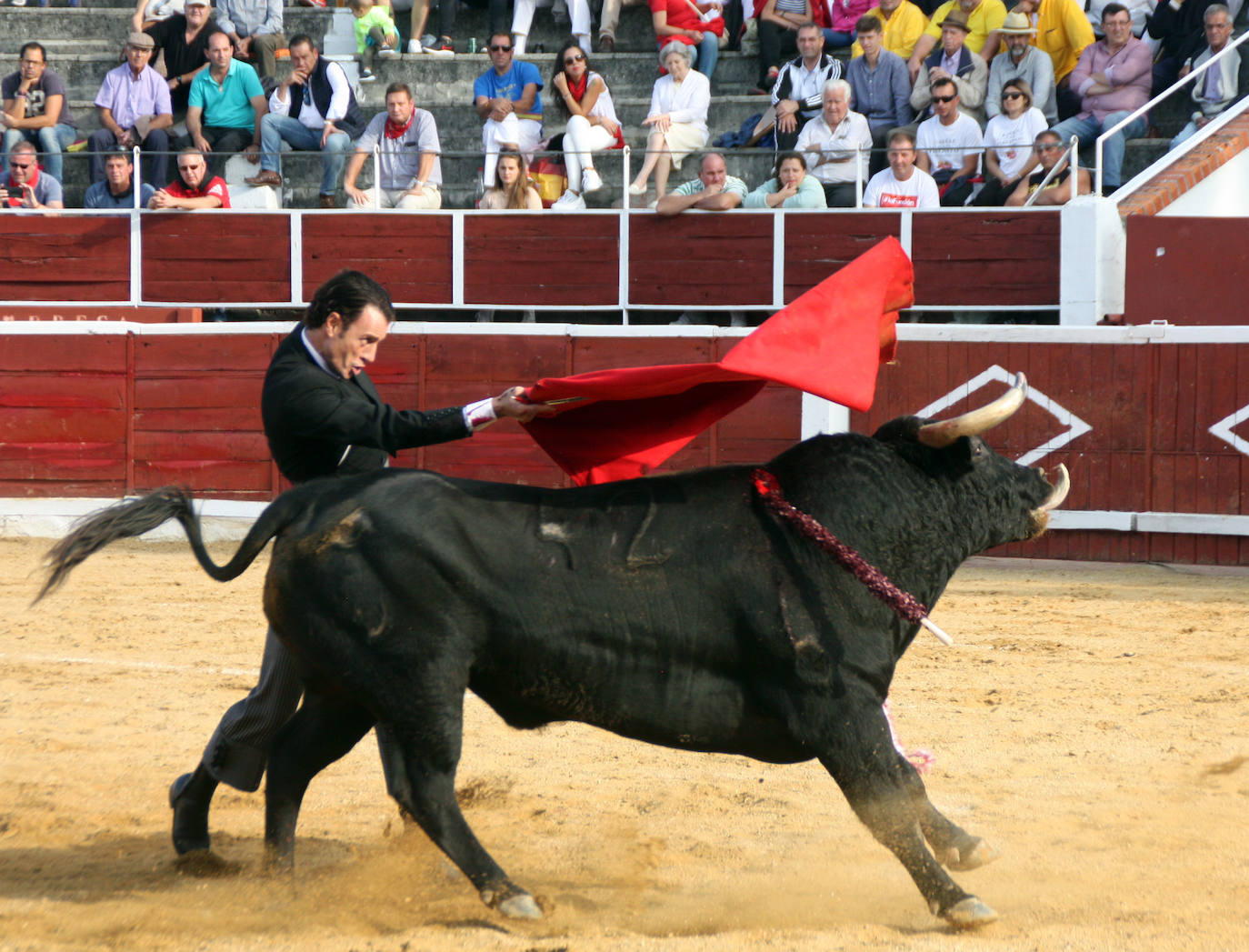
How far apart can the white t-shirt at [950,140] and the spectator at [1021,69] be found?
321 mm

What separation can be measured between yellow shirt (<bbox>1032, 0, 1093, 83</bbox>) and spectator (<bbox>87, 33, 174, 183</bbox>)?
6740 millimetres

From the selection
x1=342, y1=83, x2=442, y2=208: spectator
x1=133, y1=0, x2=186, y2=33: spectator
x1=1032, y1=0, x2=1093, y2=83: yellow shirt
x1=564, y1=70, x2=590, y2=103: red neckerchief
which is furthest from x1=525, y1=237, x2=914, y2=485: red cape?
x1=133, y1=0, x2=186, y2=33: spectator

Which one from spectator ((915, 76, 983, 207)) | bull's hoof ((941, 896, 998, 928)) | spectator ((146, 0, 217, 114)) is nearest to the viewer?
bull's hoof ((941, 896, 998, 928))

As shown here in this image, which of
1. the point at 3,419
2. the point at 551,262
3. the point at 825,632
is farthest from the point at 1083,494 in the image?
the point at 3,419

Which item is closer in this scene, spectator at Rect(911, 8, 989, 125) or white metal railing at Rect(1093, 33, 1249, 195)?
white metal railing at Rect(1093, 33, 1249, 195)

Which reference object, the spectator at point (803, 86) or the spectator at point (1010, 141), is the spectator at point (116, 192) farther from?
the spectator at point (1010, 141)

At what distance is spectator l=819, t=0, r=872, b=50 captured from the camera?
10.9 meters

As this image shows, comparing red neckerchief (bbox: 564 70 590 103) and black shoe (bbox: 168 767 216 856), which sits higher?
red neckerchief (bbox: 564 70 590 103)

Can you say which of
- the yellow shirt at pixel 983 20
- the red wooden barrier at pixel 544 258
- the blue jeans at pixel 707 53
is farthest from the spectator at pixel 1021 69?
the red wooden barrier at pixel 544 258

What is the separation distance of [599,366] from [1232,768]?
5.58 metres

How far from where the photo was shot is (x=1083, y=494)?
8469mm

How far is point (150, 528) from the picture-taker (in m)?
2.92

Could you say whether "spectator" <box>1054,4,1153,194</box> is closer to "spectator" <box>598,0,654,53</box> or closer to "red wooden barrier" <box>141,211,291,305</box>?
"spectator" <box>598,0,654,53</box>

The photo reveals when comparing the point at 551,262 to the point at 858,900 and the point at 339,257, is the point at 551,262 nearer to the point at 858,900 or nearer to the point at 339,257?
the point at 339,257
